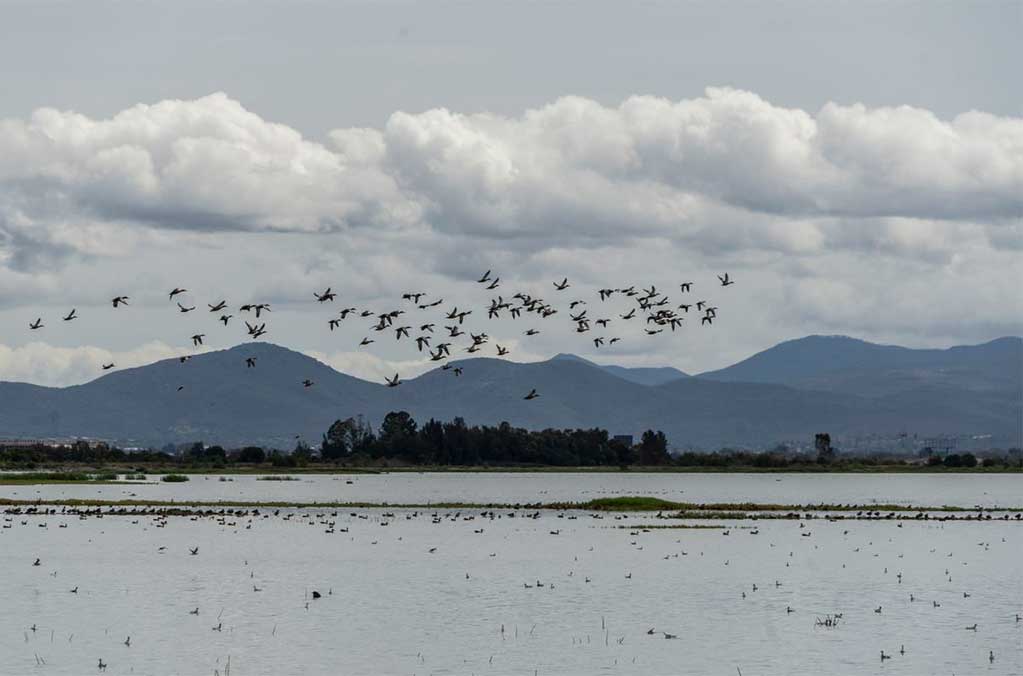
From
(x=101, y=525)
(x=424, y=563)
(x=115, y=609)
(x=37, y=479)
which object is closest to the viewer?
(x=115, y=609)

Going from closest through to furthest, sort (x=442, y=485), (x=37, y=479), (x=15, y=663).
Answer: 1. (x=15, y=663)
2. (x=37, y=479)
3. (x=442, y=485)

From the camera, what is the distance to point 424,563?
7019cm

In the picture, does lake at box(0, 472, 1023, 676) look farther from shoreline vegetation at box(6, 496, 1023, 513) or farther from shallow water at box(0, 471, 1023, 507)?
shallow water at box(0, 471, 1023, 507)

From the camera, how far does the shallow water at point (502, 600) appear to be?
144 ft

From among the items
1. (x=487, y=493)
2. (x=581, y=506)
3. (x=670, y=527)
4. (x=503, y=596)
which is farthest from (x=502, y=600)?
(x=487, y=493)

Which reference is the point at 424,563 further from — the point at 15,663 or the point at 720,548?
the point at 15,663

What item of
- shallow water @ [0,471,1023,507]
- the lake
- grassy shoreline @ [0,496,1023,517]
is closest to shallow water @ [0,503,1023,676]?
the lake

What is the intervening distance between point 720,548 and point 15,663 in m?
44.1

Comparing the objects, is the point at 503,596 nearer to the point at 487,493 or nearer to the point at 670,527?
the point at 670,527

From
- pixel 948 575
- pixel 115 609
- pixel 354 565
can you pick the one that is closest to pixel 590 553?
pixel 354 565

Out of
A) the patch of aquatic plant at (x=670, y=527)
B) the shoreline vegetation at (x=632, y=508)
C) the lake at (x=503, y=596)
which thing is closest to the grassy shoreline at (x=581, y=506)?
the shoreline vegetation at (x=632, y=508)

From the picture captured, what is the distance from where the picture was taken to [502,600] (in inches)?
2237

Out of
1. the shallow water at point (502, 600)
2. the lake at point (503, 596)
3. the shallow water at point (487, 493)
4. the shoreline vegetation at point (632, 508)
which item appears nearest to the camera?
the shallow water at point (502, 600)

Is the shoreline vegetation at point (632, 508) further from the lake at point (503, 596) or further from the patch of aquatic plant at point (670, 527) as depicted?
the patch of aquatic plant at point (670, 527)
